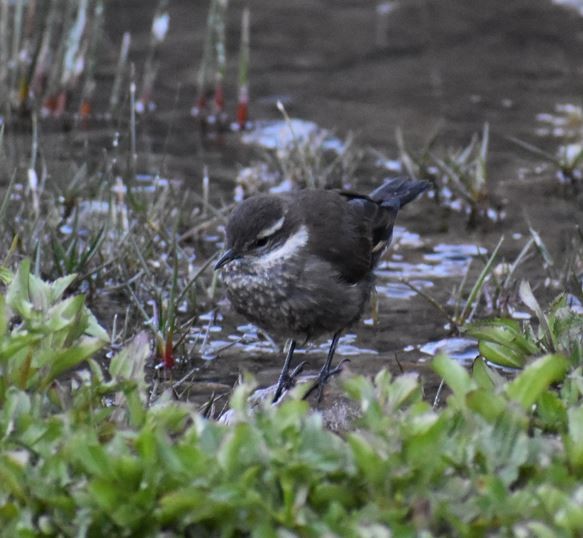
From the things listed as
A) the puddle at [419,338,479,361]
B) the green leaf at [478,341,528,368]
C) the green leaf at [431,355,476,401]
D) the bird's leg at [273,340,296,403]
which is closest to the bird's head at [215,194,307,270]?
the bird's leg at [273,340,296,403]

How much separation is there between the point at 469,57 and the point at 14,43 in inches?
178

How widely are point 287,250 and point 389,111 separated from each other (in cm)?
485

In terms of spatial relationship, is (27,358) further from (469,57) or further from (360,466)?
(469,57)

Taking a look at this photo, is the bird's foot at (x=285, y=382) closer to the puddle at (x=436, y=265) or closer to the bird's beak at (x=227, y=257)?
the bird's beak at (x=227, y=257)

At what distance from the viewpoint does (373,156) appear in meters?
9.73

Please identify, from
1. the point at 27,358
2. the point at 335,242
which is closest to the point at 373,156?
the point at 335,242

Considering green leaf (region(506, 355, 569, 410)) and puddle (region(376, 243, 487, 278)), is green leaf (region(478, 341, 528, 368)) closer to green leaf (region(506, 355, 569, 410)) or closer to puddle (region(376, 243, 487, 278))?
green leaf (region(506, 355, 569, 410))

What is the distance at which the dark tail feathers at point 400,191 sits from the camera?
718 cm

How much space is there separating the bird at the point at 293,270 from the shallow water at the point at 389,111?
0.41 metres

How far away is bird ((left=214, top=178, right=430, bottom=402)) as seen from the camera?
597 cm

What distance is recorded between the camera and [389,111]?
35.2 ft

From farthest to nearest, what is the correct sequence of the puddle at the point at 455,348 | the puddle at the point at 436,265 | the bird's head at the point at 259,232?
the puddle at the point at 436,265 < the puddle at the point at 455,348 < the bird's head at the point at 259,232

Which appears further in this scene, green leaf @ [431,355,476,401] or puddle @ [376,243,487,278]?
puddle @ [376,243,487,278]

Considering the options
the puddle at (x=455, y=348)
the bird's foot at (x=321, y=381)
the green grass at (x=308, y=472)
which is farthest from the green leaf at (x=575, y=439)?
the puddle at (x=455, y=348)
